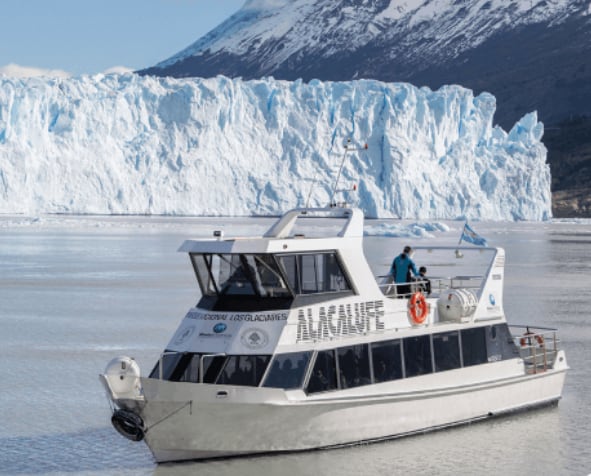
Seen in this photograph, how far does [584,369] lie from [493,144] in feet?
195

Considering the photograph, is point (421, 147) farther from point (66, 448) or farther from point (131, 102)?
point (66, 448)

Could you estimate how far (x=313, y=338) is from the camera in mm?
11609

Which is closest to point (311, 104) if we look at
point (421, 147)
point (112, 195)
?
point (421, 147)

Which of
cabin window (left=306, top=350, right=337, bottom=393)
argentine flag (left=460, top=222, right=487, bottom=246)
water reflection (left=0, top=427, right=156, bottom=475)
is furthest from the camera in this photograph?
argentine flag (left=460, top=222, right=487, bottom=246)

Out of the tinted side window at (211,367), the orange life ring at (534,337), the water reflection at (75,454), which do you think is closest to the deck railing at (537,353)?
the orange life ring at (534,337)

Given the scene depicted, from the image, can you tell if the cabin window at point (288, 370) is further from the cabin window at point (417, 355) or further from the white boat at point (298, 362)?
the cabin window at point (417, 355)

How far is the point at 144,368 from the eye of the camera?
16.4 m

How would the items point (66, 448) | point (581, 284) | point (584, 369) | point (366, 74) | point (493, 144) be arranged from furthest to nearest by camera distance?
1. point (366, 74)
2. point (493, 144)
3. point (581, 284)
4. point (584, 369)
5. point (66, 448)

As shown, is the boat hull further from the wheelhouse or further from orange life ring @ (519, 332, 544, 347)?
orange life ring @ (519, 332, 544, 347)

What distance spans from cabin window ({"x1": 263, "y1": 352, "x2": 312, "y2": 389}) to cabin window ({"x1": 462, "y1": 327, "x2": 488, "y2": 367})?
8.60 feet

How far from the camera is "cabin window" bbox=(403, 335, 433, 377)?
1238cm

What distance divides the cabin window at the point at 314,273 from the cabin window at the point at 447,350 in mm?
1445

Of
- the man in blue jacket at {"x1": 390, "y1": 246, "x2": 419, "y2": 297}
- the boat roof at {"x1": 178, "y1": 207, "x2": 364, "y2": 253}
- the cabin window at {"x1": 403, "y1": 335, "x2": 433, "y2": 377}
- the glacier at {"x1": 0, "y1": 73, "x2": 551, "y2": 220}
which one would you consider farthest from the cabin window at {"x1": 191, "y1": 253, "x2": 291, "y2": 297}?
the glacier at {"x1": 0, "y1": 73, "x2": 551, "y2": 220}

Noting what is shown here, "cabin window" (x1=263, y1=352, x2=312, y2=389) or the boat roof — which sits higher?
the boat roof
